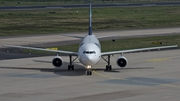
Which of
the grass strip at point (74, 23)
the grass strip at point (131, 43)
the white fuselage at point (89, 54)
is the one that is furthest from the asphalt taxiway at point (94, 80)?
the grass strip at point (74, 23)

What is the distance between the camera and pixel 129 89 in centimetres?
4047

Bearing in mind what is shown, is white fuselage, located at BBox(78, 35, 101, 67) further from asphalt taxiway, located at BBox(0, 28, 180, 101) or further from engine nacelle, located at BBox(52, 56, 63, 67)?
engine nacelle, located at BBox(52, 56, 63, 67)

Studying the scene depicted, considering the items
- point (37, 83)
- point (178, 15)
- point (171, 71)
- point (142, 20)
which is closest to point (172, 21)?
point (142, 20)

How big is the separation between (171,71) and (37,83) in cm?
1475

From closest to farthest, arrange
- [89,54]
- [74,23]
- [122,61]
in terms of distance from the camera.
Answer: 1. [89,54]
2. [122,61]
3. [74,23]

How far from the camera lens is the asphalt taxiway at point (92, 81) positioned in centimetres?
3747

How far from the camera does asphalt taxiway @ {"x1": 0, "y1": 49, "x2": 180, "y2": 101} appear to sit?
3747 cm


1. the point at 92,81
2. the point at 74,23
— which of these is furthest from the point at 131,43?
the point at 74,23

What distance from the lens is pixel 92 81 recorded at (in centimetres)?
4472

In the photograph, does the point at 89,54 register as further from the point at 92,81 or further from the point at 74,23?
the point at 74,23

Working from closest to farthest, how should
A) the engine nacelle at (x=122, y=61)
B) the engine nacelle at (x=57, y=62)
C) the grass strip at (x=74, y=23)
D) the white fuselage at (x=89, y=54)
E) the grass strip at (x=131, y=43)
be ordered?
the white fuselage at (x=89, y=54) → the engine nacelle at (x=122, y=61) → the engine nacelle at (x=57, y=62) → the grass strip at (x=131, y=43) → the grass strip at (x=74, y=23)

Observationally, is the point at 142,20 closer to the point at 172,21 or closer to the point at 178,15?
the point at 172,21

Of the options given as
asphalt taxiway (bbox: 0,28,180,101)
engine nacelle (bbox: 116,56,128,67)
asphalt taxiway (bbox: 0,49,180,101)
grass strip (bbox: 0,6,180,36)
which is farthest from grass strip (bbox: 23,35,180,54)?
engine nacelle (bbox: 116,56,128,67)

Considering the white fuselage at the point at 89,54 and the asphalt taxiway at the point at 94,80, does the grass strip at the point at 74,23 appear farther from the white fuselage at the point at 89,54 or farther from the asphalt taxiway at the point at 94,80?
the white fuselage at the point at 89,54
